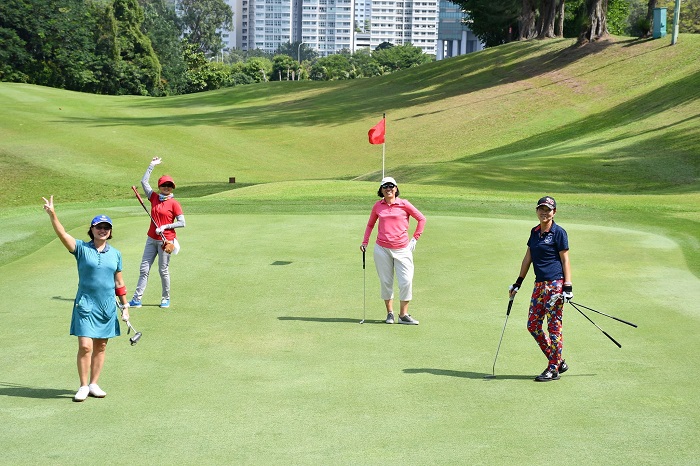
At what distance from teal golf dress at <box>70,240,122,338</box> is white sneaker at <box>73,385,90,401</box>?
0.57 m

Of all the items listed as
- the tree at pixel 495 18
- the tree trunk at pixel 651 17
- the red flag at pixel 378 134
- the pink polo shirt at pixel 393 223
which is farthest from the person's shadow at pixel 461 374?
the tree at pixel 495 18

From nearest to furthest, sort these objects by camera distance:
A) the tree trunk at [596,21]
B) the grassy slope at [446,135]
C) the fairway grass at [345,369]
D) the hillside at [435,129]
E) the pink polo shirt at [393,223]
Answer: the fairway grass at [345,369], the pink polo shirt at [393,223], the grassy slope at [446,135], the hillside at [435,129], the tree trunk at [596,21]

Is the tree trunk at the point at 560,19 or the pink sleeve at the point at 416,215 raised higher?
the tree trunk at the point at 560,19

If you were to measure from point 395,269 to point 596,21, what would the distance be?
2294 inches

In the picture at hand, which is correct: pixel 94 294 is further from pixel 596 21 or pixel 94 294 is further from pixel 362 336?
pixel 596 21

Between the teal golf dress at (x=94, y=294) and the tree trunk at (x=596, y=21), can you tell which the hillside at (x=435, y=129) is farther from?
the teal golf dress at (x=94, y=294)

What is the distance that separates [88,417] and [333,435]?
8.34 ft

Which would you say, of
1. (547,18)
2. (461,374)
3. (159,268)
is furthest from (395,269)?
(547,18)

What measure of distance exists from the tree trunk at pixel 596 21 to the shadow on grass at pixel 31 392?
2435 inches

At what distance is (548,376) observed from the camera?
10984 millimetres

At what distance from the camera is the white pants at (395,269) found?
14055 millimetres

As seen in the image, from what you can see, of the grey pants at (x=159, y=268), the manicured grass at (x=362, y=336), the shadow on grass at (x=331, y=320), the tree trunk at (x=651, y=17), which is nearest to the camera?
the manicured grass at (x=362, y=336)

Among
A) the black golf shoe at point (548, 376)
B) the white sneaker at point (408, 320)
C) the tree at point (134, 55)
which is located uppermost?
the tree at point (134, 55)

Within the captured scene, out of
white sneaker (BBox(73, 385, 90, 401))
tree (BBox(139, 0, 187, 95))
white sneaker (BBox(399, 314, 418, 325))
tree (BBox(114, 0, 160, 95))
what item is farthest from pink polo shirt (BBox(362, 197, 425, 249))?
tree (BBox(139, 0, 187, 95))
